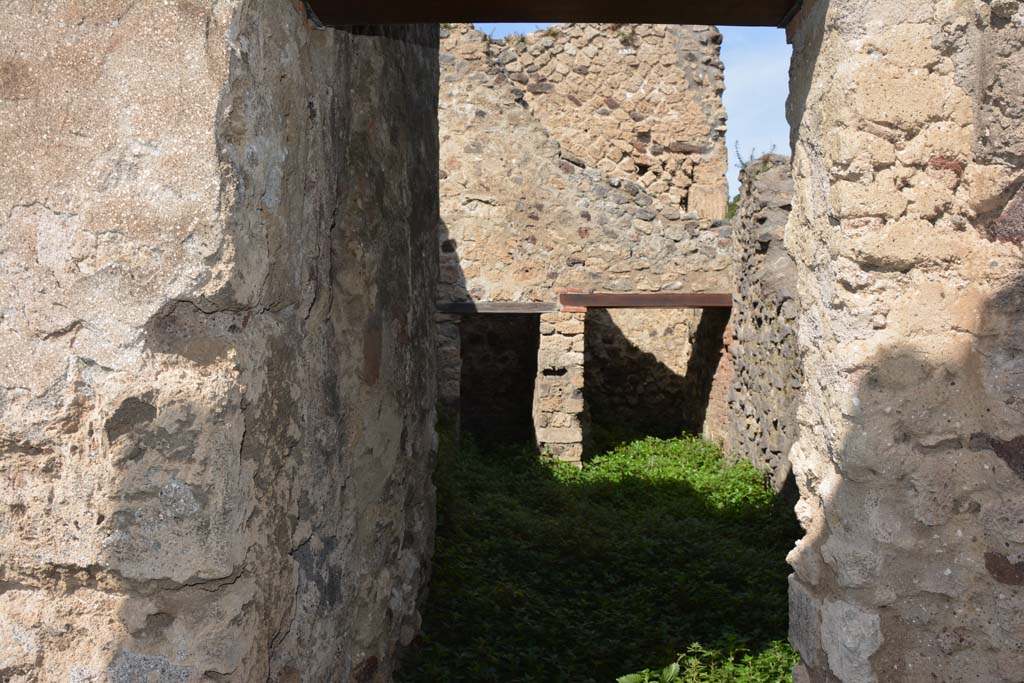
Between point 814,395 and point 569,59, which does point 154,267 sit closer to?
point 814,395

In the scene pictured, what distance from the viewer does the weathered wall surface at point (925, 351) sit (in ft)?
5.76

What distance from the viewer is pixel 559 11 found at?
2.15 metres

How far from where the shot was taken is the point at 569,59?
455 inches

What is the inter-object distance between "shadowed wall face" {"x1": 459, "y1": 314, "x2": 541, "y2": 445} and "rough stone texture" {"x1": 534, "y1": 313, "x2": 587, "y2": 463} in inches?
61.6

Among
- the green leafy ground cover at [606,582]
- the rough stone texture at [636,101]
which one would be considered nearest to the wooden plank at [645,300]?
the green leafy ground cover at [606,582]

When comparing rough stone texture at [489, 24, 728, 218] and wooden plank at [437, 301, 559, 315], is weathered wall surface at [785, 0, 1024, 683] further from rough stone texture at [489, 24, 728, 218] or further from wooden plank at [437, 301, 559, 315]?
rough stone texture at [489, 24, 728, 218]

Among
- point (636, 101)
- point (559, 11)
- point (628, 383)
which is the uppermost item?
point (636, 101)

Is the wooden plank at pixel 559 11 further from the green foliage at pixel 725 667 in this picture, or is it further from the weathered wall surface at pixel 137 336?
the green foliage at pixel 725 667

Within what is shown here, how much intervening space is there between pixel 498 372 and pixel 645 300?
7.99 feet

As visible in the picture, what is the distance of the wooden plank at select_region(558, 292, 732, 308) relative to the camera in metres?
8.73

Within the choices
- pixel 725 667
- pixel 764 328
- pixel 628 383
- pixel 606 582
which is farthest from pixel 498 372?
pixel 725 667

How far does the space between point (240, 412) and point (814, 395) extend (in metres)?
1.30

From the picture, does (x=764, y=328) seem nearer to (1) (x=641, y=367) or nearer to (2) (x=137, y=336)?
(1) (x=641, y=367)

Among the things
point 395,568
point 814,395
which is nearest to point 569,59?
point 395,568
